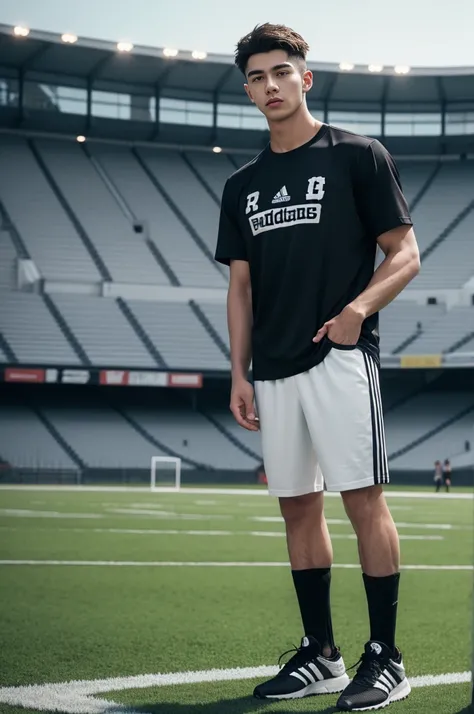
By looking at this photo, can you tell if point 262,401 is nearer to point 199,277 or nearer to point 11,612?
point 11,612

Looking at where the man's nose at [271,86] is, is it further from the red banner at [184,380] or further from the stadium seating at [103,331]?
the stadium seating at [103,331]

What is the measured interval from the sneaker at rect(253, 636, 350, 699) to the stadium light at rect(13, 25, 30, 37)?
112 feet

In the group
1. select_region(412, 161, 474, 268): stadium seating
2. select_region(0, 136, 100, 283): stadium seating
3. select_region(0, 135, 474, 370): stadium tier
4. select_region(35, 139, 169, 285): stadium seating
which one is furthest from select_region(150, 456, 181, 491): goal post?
select_region(412, 161, 474, 268): stadium seating

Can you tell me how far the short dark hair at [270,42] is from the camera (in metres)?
3.25

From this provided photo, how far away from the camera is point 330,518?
14172 mm

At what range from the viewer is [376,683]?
3.04m

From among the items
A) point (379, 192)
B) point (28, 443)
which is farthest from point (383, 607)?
point (28, 443)

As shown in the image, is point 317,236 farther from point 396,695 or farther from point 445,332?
point 445,332

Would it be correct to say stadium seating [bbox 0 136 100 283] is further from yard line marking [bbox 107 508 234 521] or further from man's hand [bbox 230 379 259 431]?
man's hand [bbox 230 379 259 431]

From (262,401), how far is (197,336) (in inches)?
1321

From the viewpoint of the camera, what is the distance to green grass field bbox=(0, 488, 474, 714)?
319 centimetres

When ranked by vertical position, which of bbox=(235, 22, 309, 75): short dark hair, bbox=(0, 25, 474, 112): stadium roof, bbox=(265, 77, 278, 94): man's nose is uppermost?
bbox=(0, 25, 474, 112): stadium roof

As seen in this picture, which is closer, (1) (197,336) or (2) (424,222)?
(1) (197,336)

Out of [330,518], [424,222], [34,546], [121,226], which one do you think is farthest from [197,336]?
[34,546]
